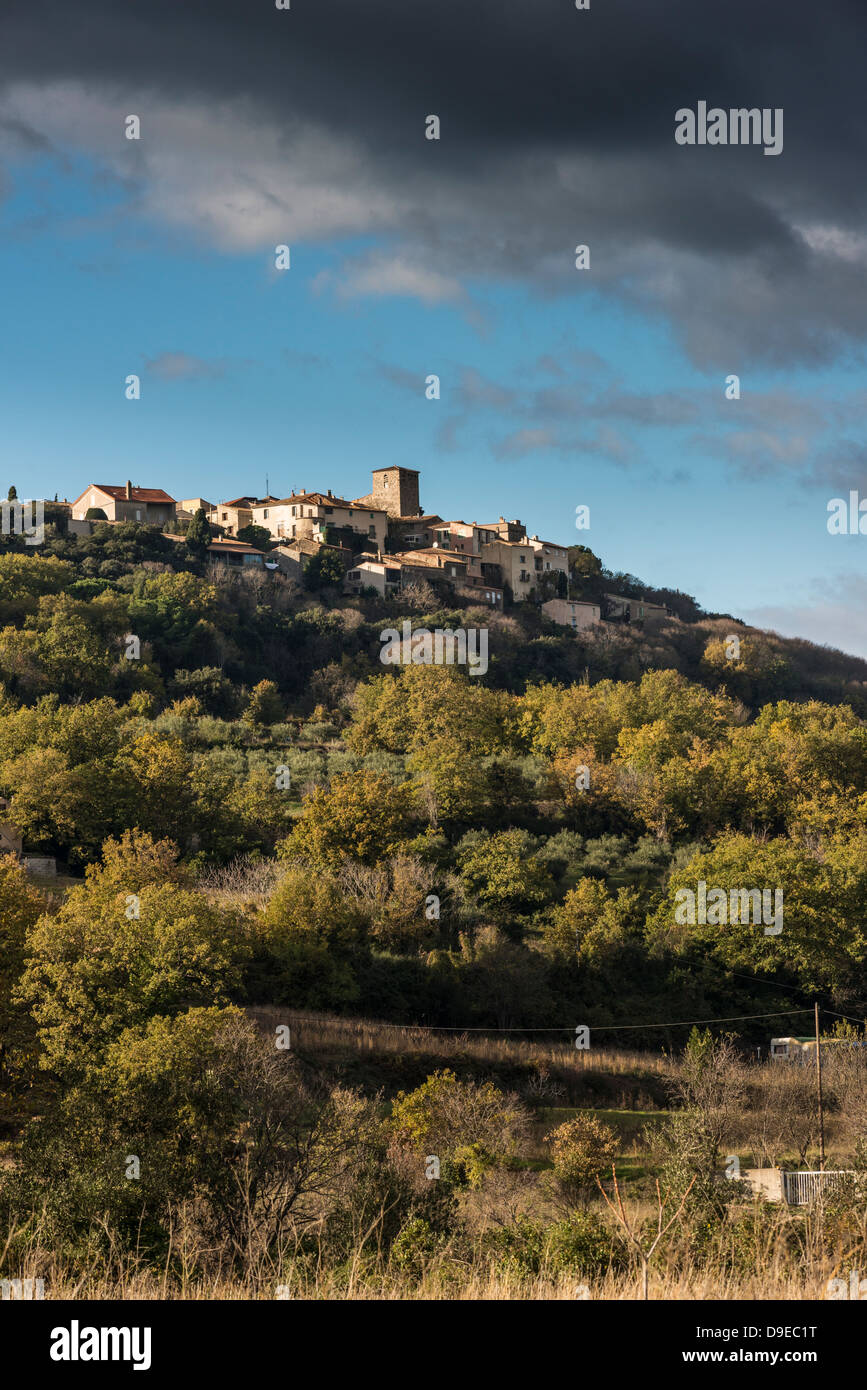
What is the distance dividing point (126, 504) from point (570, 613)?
3611cm

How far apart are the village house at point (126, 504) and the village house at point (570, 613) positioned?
1233 inches

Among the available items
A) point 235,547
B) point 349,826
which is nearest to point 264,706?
point 349,826

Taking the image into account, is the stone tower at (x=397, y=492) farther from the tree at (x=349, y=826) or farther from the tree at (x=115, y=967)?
the tree at (x=115, y=967)

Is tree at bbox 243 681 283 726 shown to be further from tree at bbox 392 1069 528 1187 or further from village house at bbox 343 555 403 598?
tree at bbox 392 1069 528 1187

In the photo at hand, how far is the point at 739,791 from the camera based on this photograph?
183ft

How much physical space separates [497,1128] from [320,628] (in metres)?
53.2

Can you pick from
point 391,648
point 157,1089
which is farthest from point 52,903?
point 391,648

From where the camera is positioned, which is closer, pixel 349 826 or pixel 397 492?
pixel 349 826

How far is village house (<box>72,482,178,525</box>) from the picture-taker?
298 ft

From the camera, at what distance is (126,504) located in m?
91.2

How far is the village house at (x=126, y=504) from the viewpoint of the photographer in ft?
298

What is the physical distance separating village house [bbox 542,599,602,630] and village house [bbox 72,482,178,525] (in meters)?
31.3

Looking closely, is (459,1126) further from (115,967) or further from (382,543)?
(382,543)

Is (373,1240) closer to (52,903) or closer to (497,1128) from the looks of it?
(497,1128)
